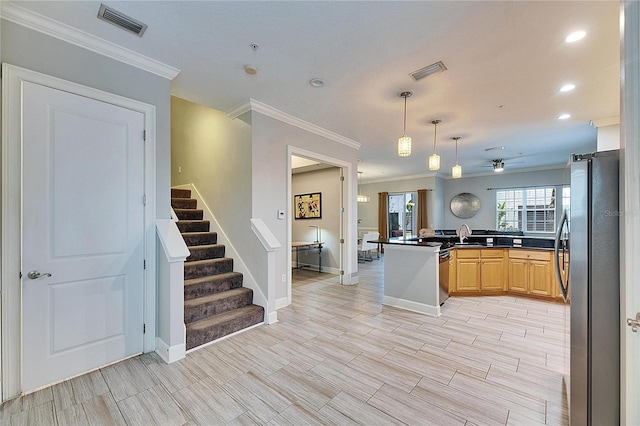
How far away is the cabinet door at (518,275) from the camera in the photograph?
4.52m

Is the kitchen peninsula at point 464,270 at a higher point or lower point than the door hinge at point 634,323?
lower

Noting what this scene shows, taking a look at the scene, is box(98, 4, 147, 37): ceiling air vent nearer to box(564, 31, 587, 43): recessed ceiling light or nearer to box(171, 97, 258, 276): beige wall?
box(171, 97, 258, 276): beige wall

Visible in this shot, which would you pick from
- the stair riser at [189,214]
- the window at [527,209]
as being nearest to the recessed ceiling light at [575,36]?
the stair riser at [189,214]

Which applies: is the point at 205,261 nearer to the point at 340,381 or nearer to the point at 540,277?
the point at 340,381

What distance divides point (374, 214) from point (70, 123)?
9.29 meters

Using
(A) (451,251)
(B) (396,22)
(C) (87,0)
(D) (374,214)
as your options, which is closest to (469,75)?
(B) (396,22)

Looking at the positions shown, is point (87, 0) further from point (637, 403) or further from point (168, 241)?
point (637, 403)

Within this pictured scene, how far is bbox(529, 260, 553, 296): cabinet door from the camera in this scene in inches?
169

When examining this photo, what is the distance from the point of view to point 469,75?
2811 millimetres

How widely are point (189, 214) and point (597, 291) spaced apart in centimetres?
472

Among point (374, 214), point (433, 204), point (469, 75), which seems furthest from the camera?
point (374, 214)

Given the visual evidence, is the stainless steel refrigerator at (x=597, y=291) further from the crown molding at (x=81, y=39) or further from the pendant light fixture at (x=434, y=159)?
the crown molding at (x=81, y=39)

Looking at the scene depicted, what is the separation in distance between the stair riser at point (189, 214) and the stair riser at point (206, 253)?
0.82m

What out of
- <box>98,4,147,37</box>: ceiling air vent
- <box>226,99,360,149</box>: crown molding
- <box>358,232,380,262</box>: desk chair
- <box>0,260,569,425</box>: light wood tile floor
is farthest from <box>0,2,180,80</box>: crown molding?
<box>358,232,380,262</box>: desk chair
